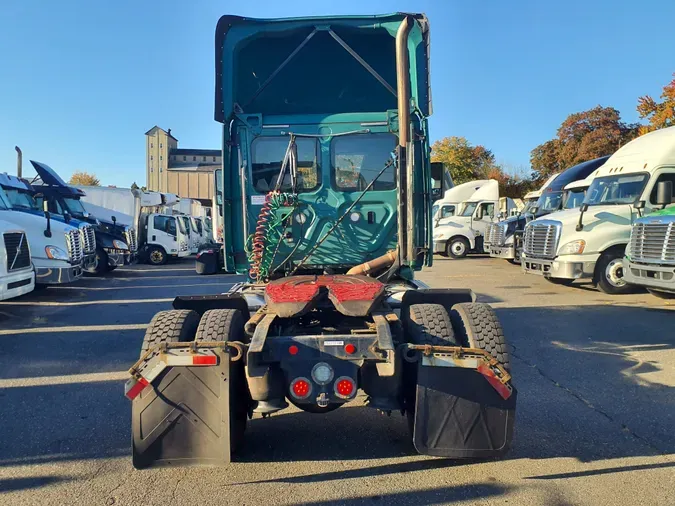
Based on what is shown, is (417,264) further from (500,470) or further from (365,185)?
(500,470)

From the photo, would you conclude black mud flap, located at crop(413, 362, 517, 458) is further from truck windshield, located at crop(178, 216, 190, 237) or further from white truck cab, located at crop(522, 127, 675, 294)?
truck windshield, located at crop(178, 216, 190, 237)

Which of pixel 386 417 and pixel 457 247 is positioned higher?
pixel 457 247

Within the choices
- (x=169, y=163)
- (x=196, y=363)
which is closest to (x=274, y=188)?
(x=196, y=363)

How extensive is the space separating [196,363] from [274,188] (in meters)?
2.75

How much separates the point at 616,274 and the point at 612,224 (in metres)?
1.08

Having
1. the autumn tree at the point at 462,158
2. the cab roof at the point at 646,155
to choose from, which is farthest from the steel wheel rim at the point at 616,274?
the autumn tree at the point at 462,158

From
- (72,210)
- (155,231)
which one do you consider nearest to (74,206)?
(72,210)

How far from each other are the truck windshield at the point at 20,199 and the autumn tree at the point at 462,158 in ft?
116

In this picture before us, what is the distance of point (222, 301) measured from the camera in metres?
4.39

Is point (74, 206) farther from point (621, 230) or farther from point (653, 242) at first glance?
point (653, 242)

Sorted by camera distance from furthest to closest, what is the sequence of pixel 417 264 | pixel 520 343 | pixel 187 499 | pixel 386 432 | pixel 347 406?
pixel 520 343, pixel 417 264, pixel 347 406, pixel 386 432, pixel 187 499

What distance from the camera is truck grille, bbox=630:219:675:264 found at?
29.8ft

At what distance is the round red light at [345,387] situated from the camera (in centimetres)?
331

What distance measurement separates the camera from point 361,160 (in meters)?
5.69
